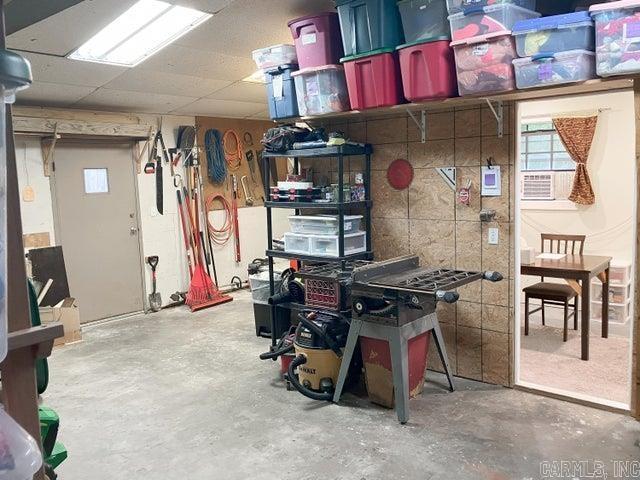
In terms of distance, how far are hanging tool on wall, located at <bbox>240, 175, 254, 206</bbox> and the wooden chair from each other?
3.64m

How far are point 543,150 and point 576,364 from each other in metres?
2.60

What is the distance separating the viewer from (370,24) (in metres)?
3.47

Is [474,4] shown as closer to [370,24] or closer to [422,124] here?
[370,24]

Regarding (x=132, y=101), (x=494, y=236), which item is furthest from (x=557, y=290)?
(x=132, y=101)

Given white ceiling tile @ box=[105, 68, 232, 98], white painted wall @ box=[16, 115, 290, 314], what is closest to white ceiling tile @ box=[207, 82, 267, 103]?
white ceiling tile @ box=[105, 68, 232, 98]

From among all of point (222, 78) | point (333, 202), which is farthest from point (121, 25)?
point (333, 202)

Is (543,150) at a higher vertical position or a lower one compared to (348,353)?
higher

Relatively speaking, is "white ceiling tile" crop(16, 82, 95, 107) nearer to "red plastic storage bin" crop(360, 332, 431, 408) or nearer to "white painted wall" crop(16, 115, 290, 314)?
"white painted wall" crop(16, 115, 290, 314)

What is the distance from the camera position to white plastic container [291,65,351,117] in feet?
12.5

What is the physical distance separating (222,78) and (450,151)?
2.43 metres

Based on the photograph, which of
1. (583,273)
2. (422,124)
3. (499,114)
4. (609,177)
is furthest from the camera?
(609,177)

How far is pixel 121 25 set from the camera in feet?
13.2

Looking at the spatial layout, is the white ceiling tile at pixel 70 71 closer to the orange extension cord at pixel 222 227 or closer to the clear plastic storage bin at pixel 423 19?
the orange extension cord at pixel 222 227

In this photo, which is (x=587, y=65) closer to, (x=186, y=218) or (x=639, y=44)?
(x=639, y=44)
